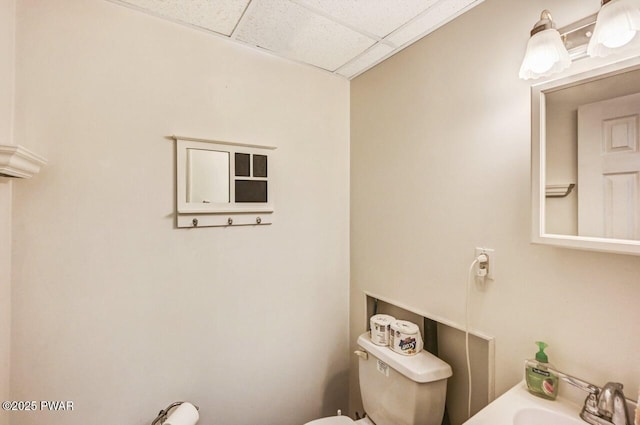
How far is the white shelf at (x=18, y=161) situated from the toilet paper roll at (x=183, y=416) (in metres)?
1.04

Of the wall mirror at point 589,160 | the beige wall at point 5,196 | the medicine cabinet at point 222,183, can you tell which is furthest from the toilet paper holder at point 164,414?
the wall mirror at point 589,160

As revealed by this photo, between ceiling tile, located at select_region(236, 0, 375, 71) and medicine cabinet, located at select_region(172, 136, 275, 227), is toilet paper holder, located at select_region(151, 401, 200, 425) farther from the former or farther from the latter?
ceiling tile, located at select_region(236, 0, 375, 71)

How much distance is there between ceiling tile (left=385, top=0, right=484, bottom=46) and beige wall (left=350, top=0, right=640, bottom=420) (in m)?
0.04

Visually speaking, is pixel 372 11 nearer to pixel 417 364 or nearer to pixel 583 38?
pixel 583 38

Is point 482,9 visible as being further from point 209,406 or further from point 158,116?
point 209,406

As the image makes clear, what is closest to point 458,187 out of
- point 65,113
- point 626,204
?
point 626,204

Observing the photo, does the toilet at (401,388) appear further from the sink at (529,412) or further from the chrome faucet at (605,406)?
the chrome faucet at (605,406)

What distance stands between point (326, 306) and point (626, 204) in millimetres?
1400

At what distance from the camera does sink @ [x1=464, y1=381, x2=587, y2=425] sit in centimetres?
83

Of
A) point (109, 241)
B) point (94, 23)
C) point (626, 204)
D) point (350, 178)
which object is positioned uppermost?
point (94, 23)

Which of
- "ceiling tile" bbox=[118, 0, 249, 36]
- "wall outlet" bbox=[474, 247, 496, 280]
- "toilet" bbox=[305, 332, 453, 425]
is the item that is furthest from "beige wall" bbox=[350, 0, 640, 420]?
"ceiling tile" bbox=[118, 0, 249, 36]

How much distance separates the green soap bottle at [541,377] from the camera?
903 mm

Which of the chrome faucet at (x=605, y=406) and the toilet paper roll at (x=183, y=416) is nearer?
the chrome faucet at (x=605, y=406)

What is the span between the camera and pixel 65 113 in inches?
43.8
